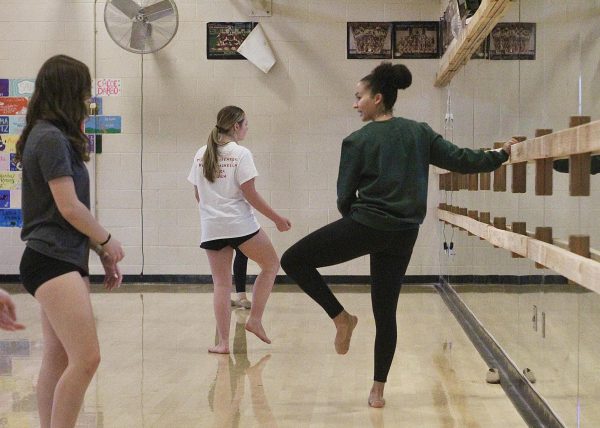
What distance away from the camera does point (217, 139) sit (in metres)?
5.08

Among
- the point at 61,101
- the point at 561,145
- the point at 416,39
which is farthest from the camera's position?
the point at 416,39

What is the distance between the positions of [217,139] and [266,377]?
54.3 inches

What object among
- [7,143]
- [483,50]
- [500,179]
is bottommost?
[500,179]

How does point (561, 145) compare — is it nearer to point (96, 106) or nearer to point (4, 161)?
point (96, 106)

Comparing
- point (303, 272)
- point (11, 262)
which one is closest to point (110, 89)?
point (11, 262)

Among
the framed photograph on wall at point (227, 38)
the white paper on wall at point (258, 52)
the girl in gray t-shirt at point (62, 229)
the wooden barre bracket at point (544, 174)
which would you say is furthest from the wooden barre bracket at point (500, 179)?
the framed photograph on wall at point (227, 38)

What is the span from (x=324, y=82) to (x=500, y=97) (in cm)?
395

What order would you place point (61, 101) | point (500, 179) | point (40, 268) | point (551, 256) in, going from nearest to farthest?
1. point (40, 268)
2. point (61, 101)
3. point (551, 256)
4. point (500, 179)

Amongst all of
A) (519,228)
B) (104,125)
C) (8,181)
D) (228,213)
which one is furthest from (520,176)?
(8,181)

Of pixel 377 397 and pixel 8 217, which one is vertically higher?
pixel 8 217

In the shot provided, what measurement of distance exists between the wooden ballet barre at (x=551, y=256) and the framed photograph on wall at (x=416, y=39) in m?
3.85

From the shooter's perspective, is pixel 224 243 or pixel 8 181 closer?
pixel 224 243

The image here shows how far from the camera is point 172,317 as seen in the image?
6.59 m

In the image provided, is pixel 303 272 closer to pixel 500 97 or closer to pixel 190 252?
pixel 500 97
